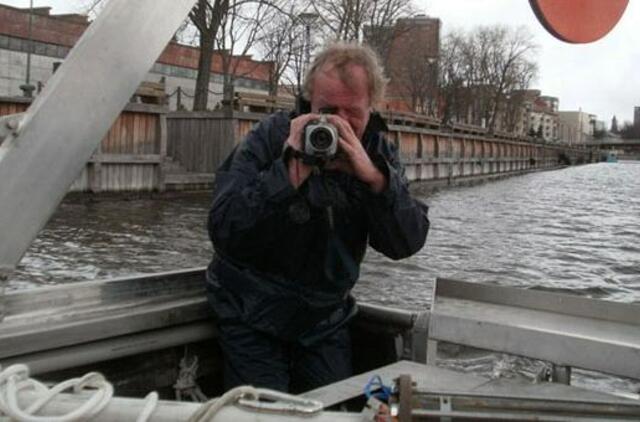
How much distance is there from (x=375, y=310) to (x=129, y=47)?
1.84 metres

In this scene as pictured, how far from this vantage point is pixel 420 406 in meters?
1.63

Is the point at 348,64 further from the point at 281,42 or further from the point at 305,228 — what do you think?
the point at 281,42

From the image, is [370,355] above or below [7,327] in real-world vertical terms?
below

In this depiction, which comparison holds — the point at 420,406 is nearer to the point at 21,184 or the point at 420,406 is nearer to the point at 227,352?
the point at 21,184

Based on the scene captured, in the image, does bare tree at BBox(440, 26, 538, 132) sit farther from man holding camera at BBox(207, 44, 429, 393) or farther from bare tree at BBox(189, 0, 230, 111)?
man holding camera at BBox(207, 44, 429, 393)

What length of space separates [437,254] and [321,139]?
12.7 m

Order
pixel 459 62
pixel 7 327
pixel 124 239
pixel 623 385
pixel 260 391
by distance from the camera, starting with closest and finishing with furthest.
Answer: pixel 260 391 → pixel 7 327 → pixel 623 385 → pixel 124 239 → pixel 459 62

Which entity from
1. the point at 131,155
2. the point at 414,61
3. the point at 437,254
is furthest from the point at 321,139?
the point at 414,61

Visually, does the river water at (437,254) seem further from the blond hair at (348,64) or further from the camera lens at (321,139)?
the camera lens at (321,139)

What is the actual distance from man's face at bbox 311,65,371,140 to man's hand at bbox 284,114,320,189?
213mm

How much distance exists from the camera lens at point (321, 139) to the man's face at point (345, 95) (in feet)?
0.96

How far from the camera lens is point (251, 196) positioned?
8.63 feet

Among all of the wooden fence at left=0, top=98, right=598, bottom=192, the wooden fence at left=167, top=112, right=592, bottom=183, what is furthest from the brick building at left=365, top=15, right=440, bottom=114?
the wooden fence at left=0, top=98, right=598, bottom=192

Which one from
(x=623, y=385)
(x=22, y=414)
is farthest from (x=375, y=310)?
(x=623, y=385)
